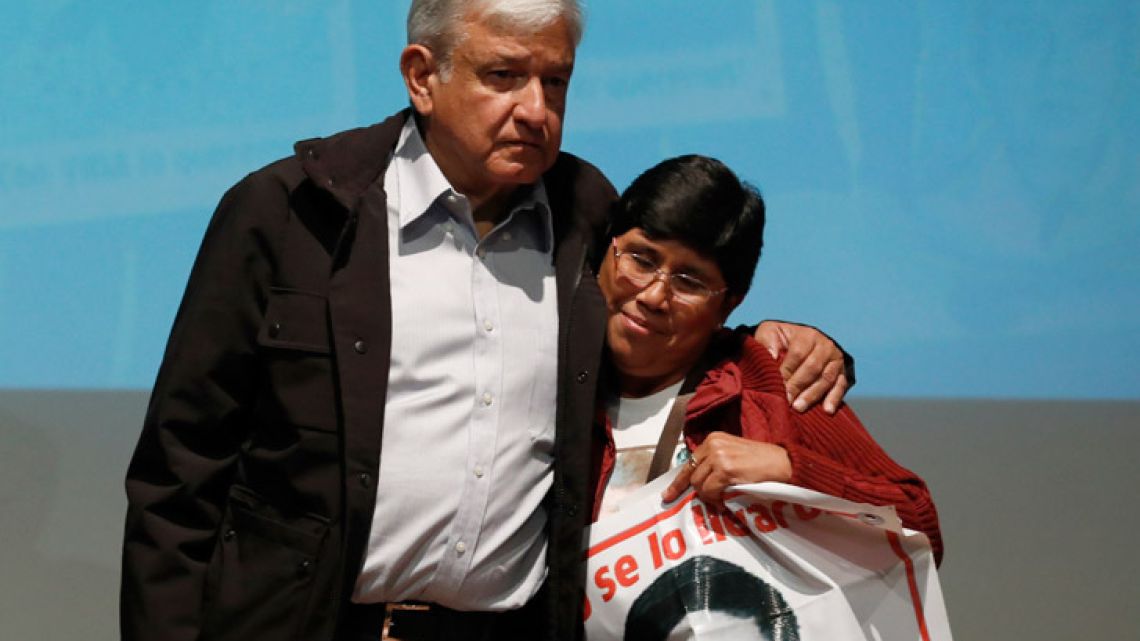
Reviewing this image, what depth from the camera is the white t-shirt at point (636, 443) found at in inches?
78.7

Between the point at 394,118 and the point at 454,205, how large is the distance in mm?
173

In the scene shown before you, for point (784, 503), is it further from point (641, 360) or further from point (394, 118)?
point (394, 118)

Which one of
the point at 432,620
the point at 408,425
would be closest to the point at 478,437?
the point at 408,425

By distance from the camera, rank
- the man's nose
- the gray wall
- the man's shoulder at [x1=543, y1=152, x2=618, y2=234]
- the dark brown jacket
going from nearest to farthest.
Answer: the dark brown jacket → the man's nose → the man's shoulder at [x1=543, y1=152, x2=618, y2=234] → the gray wall

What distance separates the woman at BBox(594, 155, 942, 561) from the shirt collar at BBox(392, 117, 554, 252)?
114 mm

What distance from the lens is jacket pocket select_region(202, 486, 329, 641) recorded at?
71.3 inches

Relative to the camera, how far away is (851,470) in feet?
6.42

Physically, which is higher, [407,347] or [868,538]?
[407,347]

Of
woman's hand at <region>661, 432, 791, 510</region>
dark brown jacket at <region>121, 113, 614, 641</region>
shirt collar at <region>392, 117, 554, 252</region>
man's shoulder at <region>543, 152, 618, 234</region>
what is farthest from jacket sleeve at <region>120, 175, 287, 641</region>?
woman's hand at <region>661, 432, 791, 510</region>

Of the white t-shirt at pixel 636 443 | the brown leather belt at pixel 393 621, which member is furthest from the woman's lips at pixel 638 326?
the brown leather belt at pixel 393 621

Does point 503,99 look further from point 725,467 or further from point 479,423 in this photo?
point 725,467

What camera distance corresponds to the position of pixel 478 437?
1870 mm

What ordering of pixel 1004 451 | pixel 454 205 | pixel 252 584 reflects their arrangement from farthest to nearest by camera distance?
pixel 1004 451 < pixel 454 205 < pixel 252 584

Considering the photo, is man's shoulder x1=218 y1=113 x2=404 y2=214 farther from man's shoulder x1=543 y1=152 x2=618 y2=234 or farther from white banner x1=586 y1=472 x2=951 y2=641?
white banner x1=586 y1=472 x2=951 y2=641
